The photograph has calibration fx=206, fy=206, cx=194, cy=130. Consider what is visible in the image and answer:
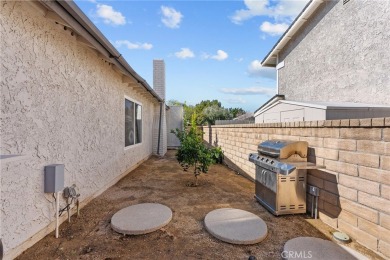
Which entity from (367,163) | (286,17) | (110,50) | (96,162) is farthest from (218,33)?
(367,163)

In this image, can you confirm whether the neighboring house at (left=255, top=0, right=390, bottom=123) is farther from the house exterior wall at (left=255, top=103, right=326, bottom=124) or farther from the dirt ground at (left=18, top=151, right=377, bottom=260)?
the dirt ground at (left=18, top=151, right=377, bottom=260)

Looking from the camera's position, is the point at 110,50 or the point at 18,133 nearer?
the point at 18,133

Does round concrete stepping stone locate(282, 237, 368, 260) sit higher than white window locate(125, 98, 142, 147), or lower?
lower

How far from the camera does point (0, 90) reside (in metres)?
2.71

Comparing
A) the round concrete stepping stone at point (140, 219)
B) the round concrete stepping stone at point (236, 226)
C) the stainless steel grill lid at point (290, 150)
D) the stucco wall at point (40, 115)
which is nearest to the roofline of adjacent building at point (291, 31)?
the stainless steel grill lid at point (290, 150)

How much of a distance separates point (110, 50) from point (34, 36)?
176cm

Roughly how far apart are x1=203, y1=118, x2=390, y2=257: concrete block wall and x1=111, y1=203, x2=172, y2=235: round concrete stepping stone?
10.4ft

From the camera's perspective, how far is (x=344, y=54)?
8594 millimetres

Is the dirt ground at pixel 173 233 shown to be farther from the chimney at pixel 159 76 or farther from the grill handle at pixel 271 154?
the chimney at pixel 159 76

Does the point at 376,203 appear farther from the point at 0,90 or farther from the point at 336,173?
the point at 0,90

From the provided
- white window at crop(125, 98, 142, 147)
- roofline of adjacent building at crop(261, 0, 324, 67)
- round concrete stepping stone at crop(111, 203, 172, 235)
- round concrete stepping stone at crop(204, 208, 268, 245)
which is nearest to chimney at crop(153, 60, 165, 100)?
white window at crop(125, 98, 142, 147)

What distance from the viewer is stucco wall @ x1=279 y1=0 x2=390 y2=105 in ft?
23.4

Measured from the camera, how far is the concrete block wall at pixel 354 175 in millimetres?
2971

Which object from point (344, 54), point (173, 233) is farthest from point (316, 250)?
point (344, 54)
